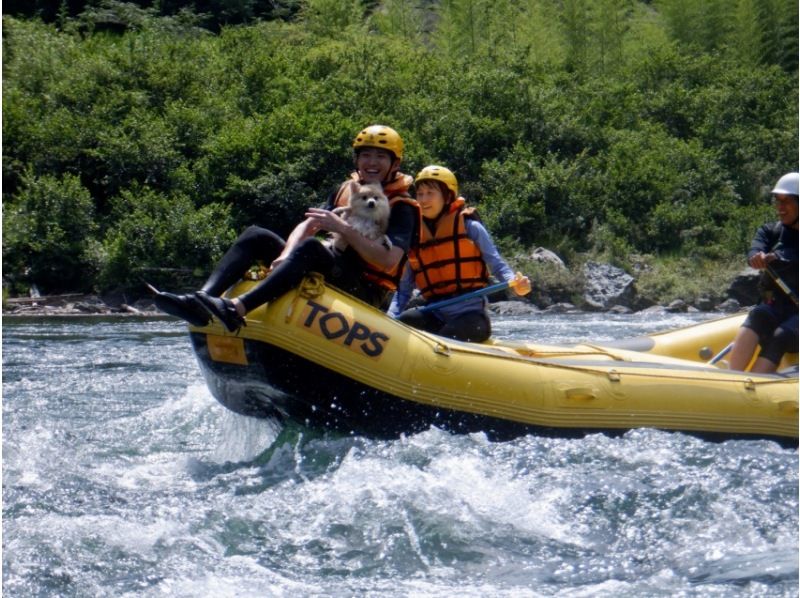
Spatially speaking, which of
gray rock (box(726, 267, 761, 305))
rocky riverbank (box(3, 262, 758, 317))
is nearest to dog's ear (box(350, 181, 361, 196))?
rocky riverbank (box(3, 262, 758, 317))

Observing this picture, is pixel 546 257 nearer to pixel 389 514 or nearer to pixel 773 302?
pixel 773 302

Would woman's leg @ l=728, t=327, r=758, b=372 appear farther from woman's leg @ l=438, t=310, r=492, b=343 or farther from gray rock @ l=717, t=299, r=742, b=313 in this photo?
gray rock @ l=717, t=299, r=742, b=313

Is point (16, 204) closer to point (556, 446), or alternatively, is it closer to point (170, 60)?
point (170, 60)

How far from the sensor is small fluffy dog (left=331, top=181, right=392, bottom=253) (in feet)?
17.2

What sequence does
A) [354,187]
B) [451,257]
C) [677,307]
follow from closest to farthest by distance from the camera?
[354,187], [451,257], [677,307]

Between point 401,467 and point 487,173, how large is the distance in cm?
1908

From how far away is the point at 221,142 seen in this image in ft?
73.6

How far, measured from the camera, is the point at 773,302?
20.6 feet

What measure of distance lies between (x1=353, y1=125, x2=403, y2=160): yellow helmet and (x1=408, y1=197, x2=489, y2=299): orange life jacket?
644 millimetres

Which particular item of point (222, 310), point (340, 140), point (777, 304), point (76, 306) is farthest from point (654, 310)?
point (222, 310)

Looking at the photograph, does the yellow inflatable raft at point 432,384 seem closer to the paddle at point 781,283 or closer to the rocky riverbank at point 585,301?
the paddle at point 781,283

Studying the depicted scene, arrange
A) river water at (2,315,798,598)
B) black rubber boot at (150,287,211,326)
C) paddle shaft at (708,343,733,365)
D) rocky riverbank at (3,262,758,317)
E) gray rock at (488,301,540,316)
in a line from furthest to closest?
rocky riverbank at (3,262,758,317) → gray rock at (488,301,540,316) → paddle shaft at (708,343,733,365) → black rubber boot at (150,287,211,326) → river water at (2,315,798,598)

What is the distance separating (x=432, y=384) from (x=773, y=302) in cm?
221

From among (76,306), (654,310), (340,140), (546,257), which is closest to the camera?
(76,306)
